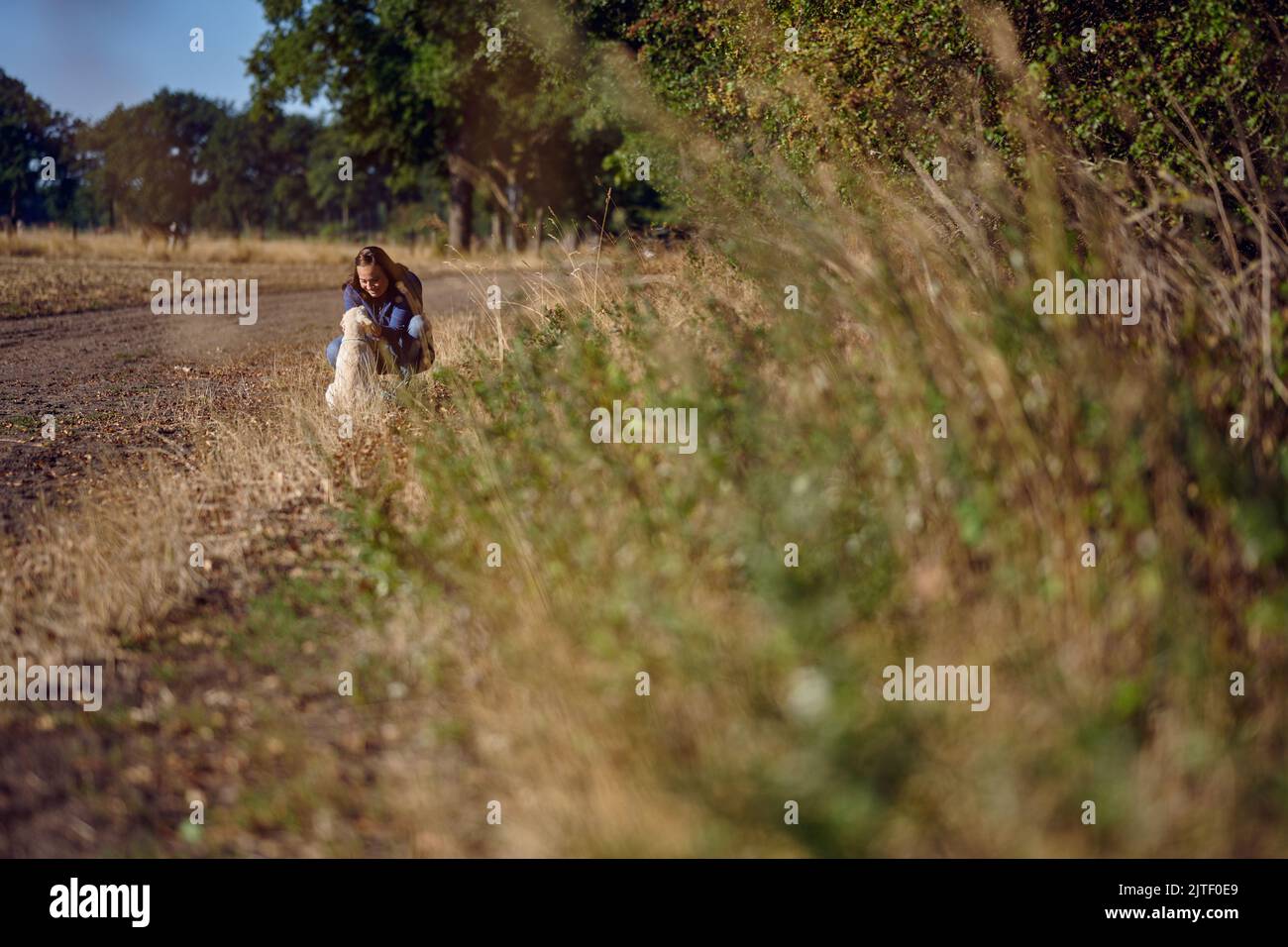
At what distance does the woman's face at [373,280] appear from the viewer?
803 centimetres

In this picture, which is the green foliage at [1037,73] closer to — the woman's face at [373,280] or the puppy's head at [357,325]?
the woman's face at [373,280]

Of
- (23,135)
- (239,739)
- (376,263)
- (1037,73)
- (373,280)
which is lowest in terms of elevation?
(239,739)

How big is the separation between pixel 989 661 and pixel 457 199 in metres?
30.9

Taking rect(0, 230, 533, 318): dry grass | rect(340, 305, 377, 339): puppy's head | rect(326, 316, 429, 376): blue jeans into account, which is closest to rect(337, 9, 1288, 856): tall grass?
rect(340, 305, 377, 339): puppy's head

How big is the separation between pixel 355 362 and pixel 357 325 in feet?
0.90

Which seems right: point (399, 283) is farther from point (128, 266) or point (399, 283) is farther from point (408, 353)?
point (128, 266)

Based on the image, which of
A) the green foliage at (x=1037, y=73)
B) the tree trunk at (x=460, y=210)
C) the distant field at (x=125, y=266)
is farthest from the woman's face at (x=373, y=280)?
the tree trunk at (x=460, y=210)

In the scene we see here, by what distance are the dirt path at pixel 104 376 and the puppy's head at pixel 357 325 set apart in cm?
160

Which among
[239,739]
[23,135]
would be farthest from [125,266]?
[23,135]

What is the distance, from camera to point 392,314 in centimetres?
823

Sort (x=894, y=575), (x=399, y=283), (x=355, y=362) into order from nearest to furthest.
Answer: (x=894, y=575), (x=355, y=362), (x=399, y=283)

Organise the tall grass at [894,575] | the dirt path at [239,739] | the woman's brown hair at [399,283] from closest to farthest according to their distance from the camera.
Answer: the tall grass at [894,575]
the dirt path at [239,739]
the woman's brown hair at [399,283]
